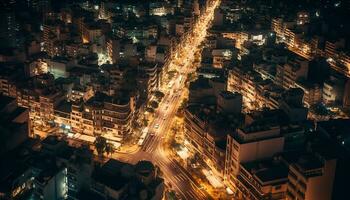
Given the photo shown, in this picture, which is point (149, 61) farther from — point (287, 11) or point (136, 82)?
point (287, 11)

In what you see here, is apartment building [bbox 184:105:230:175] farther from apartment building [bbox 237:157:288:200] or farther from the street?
apartment building [bbox 237:157:288:200]

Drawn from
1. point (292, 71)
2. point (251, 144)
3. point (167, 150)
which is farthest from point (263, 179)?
point (292, 71)

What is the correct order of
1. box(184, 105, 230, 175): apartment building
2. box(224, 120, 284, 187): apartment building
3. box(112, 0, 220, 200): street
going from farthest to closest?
1. box(184, 105, 230, 175): apartment building
2. box(112, 0, 220, 200): street
3. box(224, 120, 284, 187): apartment building

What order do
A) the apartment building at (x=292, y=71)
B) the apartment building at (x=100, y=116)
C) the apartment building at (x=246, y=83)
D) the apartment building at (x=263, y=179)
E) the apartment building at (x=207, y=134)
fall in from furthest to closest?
the apartment building at (x=292, y=71), the apartment building at (x=246, y=83), the apartment building at (x=100, y=116), the apartment building at (x=207, y=134), the apartment building at (x=263, y=179)

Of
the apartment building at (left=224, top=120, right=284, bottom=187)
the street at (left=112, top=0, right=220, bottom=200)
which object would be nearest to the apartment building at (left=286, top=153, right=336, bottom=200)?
the apartment building at (left=224, top=120, right=284, bottom=187)

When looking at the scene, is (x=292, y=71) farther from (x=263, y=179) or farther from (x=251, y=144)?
(x=263, y=179)

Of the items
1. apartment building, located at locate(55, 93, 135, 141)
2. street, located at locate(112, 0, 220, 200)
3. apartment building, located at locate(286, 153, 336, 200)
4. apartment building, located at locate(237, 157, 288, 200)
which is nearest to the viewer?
apartment building, located at locate(286, 153, 336, 200)

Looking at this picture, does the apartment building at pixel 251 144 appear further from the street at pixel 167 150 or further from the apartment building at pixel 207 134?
the street at pixel 167 150

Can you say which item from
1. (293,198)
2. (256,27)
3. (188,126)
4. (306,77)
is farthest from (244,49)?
(293,198)

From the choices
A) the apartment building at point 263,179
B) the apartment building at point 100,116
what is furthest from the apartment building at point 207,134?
the apartment building at point 100,116

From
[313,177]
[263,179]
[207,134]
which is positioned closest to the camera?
[313,177]

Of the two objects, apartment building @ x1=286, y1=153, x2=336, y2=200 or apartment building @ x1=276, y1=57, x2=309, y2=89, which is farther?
apartment building @ x1=276, y1=57, x2=309, y2=89
